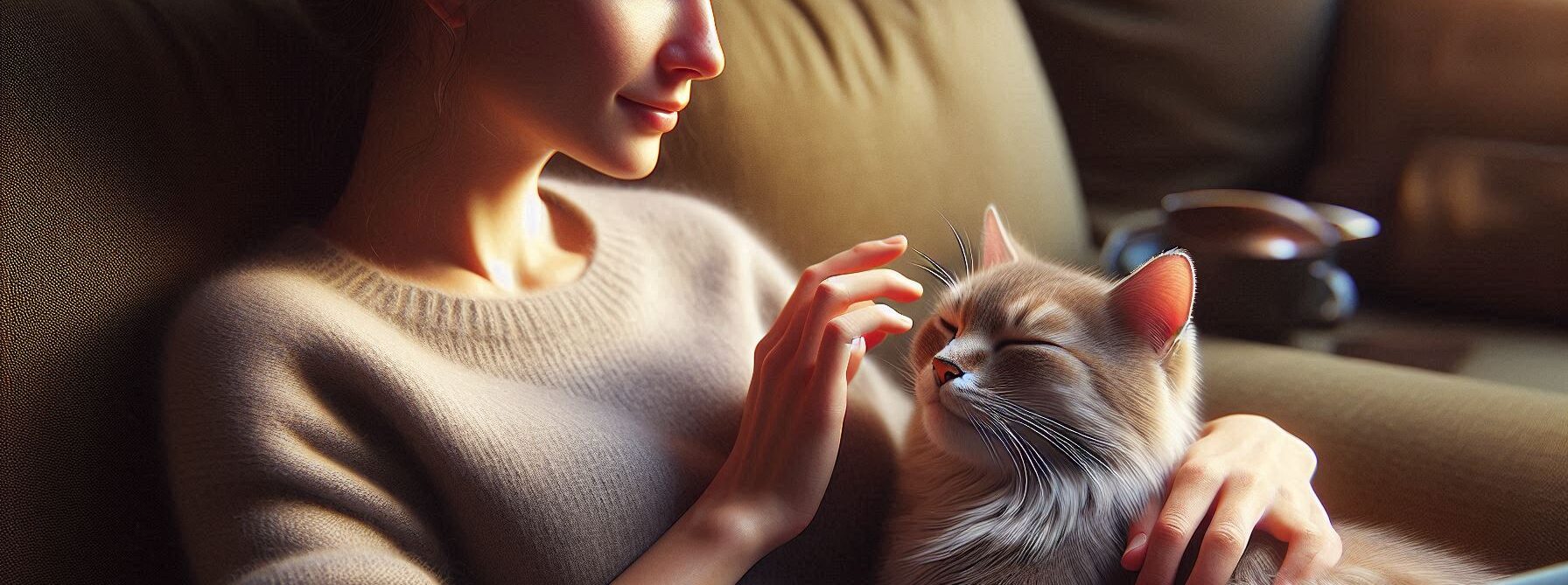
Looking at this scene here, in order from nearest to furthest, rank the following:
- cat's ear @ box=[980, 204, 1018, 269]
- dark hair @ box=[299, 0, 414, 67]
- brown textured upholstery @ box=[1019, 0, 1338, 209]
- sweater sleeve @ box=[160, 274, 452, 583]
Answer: sweater sleeve @ box=[160, 274, 452, 583] < dark hair @ box=[299, 0, 414, 67] < cat's ear @ box=[980, 204, 1018, 269] < brown textured upholstery @ box=[1019, 0, 1338, 209]

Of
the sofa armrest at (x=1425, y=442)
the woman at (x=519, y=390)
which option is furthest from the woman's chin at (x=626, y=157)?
the sofa armrest at (x=1425, y=442)

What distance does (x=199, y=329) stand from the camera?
1.73 ft

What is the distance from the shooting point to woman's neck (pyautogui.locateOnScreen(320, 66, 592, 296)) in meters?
0.61

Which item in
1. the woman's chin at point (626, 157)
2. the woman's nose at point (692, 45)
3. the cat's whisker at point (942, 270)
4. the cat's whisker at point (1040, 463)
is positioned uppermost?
the woman's nose at point (692, 45)

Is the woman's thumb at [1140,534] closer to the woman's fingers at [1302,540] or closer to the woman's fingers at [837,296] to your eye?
the woman's fingers at [1302,540]

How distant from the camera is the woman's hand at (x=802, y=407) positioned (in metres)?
0.57

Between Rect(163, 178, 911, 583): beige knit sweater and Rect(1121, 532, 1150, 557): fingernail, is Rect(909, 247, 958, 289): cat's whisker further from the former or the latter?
Rect(1121, 532, 1150, 557): fingernail

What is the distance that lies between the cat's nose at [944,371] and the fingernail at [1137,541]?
12 cm

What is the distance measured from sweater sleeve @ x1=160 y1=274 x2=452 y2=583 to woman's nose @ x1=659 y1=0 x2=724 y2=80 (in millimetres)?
242

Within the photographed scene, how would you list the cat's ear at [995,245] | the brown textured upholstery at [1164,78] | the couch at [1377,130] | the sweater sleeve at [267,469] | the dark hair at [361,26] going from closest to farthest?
the sweater sleeve at [267,469], the dark hair at [361,26], the cat's ear at [995,245], the couch at [1377,130], the brown textured upholstery at [1164,78]

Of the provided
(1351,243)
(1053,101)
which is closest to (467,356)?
(1053,101)

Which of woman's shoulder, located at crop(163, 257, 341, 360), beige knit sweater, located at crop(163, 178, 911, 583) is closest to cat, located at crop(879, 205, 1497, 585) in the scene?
beige knit sweater, located at crop(163, 178, 911, 583)

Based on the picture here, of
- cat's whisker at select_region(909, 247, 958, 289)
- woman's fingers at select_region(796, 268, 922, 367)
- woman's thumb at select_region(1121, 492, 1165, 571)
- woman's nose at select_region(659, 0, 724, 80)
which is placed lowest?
woman's thumb at select_region(1121, 492, 1165, 571)

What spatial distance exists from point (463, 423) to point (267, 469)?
0.10m
